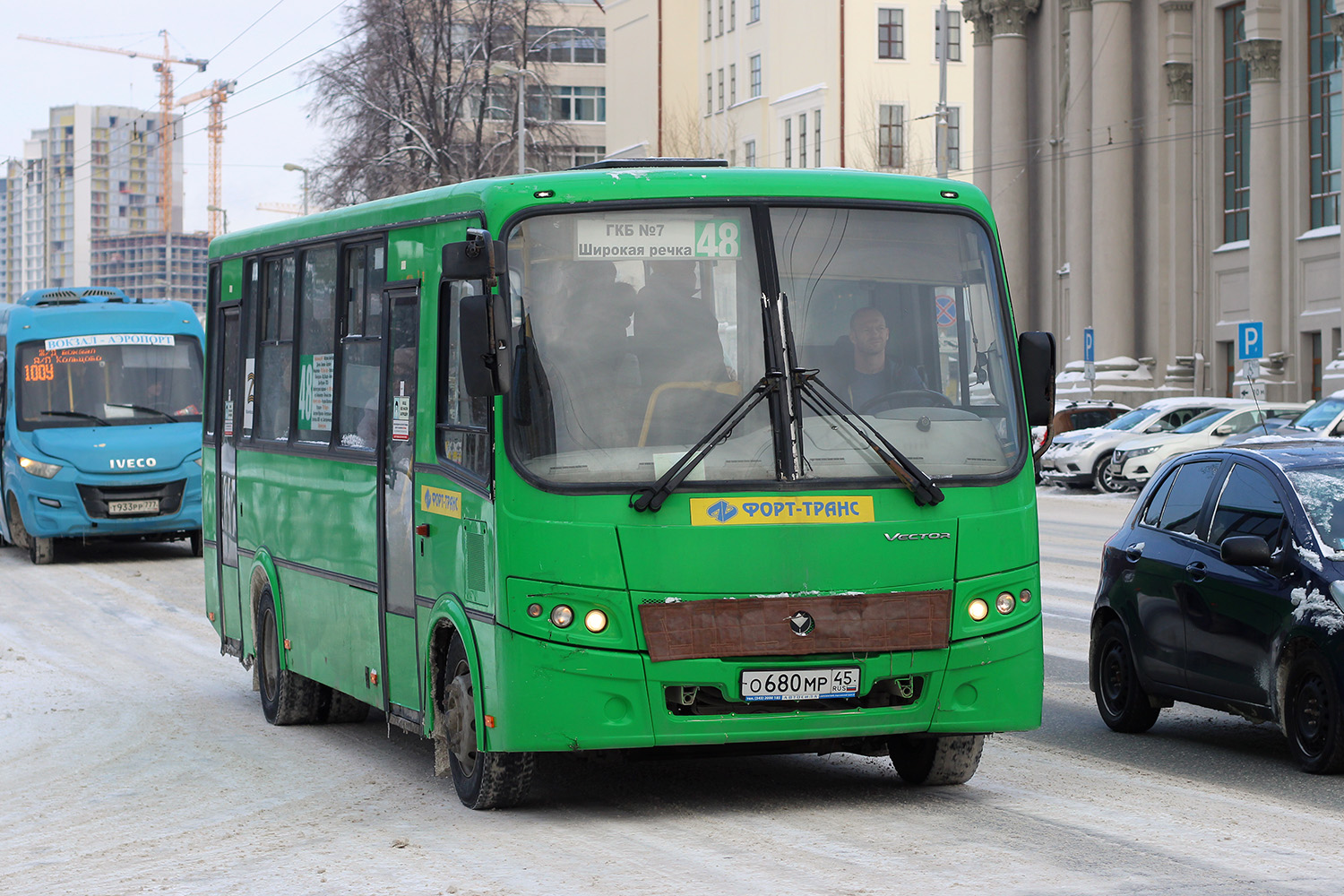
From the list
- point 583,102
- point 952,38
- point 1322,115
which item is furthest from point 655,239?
point 583,102

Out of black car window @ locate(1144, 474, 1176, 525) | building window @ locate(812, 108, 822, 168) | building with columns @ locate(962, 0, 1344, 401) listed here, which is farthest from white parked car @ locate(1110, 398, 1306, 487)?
building window @ locate(812, 108, 822, 168)

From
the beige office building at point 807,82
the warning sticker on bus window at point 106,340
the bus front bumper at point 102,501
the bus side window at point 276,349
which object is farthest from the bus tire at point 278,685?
the beige office building at point 807,82

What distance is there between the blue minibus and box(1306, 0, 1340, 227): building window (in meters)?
30.0

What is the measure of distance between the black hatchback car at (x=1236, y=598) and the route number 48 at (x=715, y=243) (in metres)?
3.03

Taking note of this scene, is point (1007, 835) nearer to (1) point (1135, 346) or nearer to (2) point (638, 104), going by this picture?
(1) point (1135, 346)

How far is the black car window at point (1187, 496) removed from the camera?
10.4m

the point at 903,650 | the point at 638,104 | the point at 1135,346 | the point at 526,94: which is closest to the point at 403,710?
the point at 903,650

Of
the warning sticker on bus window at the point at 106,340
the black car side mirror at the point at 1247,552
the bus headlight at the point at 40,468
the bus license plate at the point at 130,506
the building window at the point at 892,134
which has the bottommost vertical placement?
the bus license plate at the point at 130,506

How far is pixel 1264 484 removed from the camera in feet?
32.4

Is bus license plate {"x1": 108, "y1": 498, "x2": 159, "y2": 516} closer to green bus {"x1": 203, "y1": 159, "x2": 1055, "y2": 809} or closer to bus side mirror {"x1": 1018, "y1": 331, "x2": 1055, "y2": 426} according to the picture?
green bus {"x1": 203, "y1": 159, "x2": 1055, "y2": 809}

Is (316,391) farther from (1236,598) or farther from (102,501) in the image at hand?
(102,501)

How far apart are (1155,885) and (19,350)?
1899 centimetres

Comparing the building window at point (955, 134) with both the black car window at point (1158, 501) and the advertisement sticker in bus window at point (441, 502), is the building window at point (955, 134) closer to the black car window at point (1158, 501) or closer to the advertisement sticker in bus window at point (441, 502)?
the black car window at point (1158, 501)

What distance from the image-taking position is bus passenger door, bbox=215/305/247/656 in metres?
12.3
